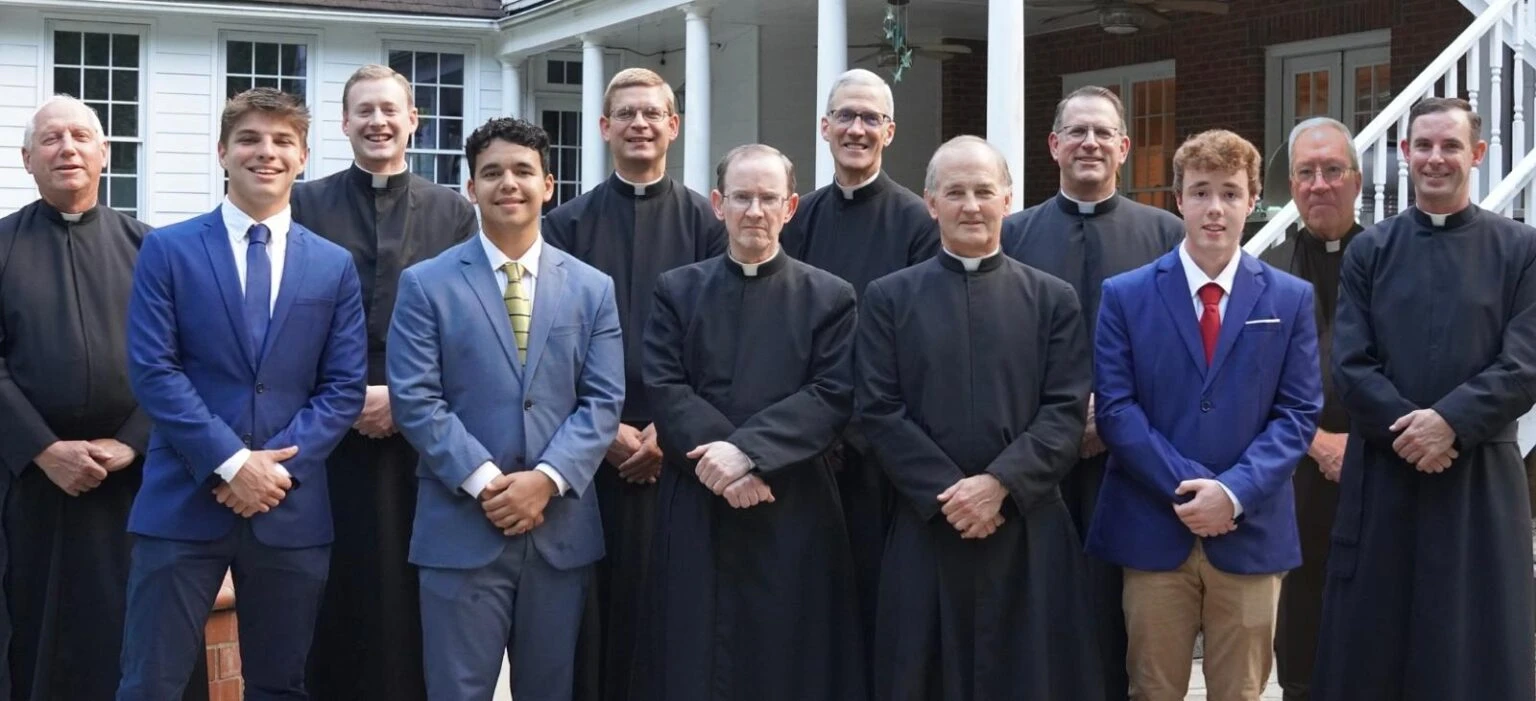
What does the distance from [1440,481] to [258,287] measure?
332 centimetres

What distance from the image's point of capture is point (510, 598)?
172 inches

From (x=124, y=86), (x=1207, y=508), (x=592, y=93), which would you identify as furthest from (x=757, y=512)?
(x=124, y=86)

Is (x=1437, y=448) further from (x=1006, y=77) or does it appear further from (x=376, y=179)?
(x=1006, y=77)

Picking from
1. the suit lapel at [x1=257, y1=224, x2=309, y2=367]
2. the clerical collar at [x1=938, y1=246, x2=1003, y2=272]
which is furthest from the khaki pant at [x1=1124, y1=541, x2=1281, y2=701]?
the suit lapel at [x1=257, y1=224, x2=309, y2=367]

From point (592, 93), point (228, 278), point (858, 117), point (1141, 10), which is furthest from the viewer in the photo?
point (592, 93)

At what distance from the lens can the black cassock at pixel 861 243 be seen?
190 inches

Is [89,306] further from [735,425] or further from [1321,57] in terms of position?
[1321,57]

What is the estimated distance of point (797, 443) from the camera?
14.4 feet

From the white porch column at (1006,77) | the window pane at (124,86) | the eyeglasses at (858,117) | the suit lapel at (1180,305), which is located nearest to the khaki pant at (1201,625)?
the suit lapel at (1180,305)

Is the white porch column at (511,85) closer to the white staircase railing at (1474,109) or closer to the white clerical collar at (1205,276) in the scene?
the white staircase railing at (1474,109)

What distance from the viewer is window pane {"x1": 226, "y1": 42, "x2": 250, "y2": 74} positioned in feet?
55.4

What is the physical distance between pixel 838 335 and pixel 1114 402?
0.79 metres

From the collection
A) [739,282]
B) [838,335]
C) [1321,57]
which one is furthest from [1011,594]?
[1321,57]

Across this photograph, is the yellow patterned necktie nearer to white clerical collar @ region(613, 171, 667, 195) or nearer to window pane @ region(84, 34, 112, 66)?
white clerical collar @ region(613, 171, 667, 195)
